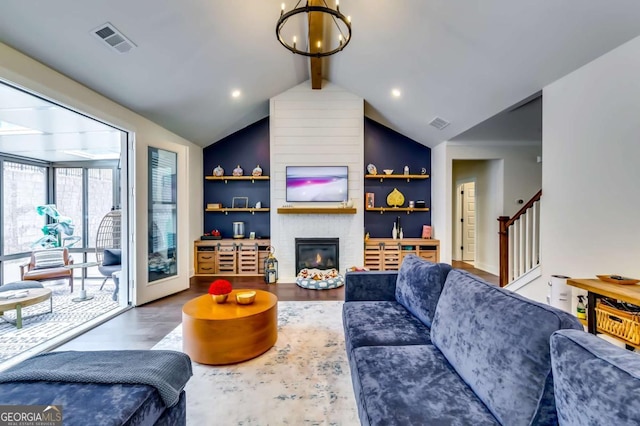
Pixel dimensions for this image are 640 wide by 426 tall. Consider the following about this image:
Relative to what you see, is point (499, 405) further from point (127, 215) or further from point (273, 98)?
point (273, 98)

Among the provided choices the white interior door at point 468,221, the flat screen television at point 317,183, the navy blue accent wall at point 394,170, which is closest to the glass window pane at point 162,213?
the flat screen television at point 317,183

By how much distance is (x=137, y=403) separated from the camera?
1.13 meters

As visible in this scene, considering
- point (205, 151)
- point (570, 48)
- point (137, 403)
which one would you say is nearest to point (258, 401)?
point (137, 403)

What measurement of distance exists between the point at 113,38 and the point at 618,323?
487cm

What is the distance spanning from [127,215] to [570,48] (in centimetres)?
515

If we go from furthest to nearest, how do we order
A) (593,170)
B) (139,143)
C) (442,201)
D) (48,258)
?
(442,201), (48,258), (139,143), (593,170)

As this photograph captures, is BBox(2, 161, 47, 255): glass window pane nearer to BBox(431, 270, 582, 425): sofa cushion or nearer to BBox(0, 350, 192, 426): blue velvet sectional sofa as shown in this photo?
BBox(0, 350, 192, 426): blue velvet sectional sofa

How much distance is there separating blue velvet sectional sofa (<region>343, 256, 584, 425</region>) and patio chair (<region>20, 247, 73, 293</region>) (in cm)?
450

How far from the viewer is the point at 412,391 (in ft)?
4.09

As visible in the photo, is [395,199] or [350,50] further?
[395,199]

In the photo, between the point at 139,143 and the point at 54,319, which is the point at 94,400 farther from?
the point at 139,143

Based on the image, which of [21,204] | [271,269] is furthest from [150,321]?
[21,204]

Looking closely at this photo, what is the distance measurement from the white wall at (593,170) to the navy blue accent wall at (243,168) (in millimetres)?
4665

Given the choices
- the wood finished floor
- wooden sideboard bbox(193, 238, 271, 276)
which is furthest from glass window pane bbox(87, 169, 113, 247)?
the wood finished floor
